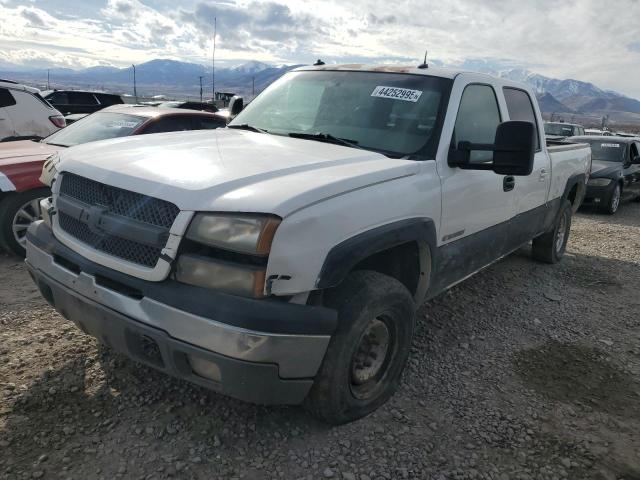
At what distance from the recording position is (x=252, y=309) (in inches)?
84.8

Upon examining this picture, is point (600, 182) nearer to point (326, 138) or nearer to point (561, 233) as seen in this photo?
point (561, 233)

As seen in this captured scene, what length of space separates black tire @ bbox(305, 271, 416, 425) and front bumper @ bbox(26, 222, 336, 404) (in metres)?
0.14

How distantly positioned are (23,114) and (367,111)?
23.4 ft

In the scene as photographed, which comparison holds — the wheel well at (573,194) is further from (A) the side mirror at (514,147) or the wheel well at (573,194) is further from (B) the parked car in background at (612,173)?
(B) the parked car in background at (612,173)

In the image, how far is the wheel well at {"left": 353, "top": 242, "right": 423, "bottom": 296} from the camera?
10.1ft

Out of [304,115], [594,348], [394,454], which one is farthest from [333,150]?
[594,348]

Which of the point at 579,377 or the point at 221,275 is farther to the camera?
the point at 579,377

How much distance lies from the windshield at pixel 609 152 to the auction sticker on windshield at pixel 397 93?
9.80 meters

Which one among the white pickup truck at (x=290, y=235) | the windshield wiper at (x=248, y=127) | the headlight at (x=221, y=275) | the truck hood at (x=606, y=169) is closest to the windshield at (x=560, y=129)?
the truck hood at (x=606, y=169)

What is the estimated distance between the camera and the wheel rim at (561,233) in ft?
20.1

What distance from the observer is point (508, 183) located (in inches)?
157

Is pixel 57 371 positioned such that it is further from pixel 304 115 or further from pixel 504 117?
pixel 504 117

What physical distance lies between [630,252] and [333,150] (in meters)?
5.89

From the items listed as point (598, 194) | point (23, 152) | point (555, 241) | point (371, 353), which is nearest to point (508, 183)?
point (371, 353)
